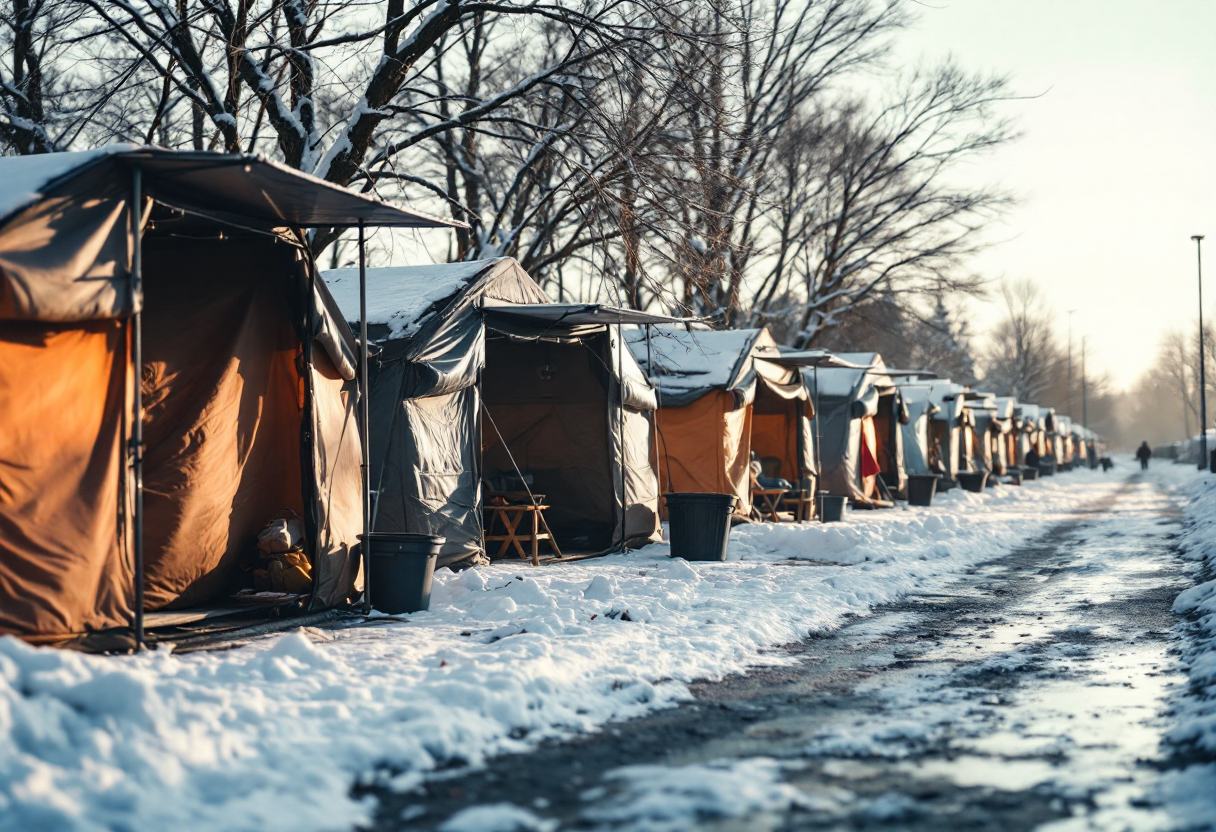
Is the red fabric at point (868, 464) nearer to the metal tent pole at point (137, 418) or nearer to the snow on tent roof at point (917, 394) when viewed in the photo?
the snow on tent roof at point (917, 394)

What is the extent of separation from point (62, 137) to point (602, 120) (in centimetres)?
780

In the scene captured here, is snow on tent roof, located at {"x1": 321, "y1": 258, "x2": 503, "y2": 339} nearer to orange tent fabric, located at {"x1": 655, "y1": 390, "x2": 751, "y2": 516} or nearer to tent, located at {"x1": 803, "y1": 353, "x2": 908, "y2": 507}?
orange tent fabric, located at {"x1": 655, "y1": 390, "x2": 751, "y2": 516}

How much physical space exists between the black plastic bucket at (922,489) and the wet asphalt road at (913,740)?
17334 mm

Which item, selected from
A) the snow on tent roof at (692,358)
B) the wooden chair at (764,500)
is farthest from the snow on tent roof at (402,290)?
the wooden chair at (764,500)

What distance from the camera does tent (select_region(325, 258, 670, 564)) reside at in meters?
12.2

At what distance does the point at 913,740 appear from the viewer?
19.2 feet

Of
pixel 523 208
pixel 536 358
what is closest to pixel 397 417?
pixel 536 358

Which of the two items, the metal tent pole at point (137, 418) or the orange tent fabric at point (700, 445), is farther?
the orange tent fabric at point (700, 445)

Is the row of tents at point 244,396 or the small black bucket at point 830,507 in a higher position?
the row of tents at point 244,396

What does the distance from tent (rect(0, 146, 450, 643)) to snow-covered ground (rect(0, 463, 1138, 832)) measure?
96 centimetres

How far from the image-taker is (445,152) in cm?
2711

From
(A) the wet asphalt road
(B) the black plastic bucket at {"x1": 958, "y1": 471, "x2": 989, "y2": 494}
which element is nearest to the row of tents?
(A) the wet asphalt road

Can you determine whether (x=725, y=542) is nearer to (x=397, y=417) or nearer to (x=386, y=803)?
(x=397, y=417)

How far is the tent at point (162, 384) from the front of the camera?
7.04 m
